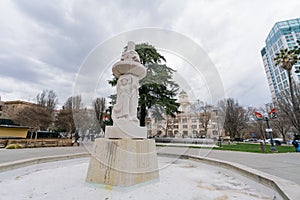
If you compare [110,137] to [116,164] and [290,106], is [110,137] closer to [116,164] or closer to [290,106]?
[116,164]

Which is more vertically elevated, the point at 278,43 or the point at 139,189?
the point at 278,43

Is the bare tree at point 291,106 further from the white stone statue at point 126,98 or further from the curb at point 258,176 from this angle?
the white stone statue at point 126,98

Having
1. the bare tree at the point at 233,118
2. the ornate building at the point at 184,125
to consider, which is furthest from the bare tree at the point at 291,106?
the ornate building at the point at 184,125

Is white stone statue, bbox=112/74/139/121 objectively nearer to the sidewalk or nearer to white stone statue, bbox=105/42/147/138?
white stone statue, bbox=105/42/147/138

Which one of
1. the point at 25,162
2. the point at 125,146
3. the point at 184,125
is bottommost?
the point at 25,162

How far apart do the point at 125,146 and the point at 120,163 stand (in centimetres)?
39

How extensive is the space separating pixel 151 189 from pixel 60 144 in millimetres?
18043

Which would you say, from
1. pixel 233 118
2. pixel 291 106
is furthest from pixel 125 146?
pixel 233 118

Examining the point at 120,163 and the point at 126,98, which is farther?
the point at 126,98

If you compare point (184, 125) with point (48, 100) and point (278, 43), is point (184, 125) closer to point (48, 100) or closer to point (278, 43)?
point (48, 100)

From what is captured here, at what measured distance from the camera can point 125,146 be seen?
12.2 ft

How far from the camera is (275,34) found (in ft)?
250

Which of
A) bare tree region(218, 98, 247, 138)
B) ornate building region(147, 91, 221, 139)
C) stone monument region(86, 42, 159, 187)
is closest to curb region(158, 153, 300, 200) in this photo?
stone monument region(86, 42, 159, 187)

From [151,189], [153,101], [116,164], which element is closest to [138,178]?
[151,189]
